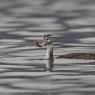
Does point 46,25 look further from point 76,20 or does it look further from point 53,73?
point 53,73

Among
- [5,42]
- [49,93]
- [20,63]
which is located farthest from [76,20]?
[49,93]

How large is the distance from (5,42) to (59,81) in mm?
3391

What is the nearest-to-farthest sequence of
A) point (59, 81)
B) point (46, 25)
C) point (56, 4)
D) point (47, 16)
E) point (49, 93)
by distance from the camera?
point (49, 93)
point (59, 81)
point (46, 25)
point (47, 16)
point (56, 4)

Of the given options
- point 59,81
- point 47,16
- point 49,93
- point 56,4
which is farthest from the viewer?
point 56,4

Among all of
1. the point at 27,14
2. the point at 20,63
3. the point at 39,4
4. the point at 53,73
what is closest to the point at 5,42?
the point at 20,63

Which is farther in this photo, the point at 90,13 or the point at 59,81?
the point at 90,13

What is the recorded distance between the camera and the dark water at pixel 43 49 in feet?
29.8

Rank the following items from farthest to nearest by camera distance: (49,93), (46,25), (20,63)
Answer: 1. (46,25)
2. (20,63)
3. (49,93)

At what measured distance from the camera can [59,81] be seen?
9.38 metres

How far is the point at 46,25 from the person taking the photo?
14.7 meters

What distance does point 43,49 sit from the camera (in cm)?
1191

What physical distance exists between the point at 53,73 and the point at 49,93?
4.27 ft

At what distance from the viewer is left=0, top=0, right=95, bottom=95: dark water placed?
9.08 metres

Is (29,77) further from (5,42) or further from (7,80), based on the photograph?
(5,42)
